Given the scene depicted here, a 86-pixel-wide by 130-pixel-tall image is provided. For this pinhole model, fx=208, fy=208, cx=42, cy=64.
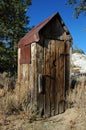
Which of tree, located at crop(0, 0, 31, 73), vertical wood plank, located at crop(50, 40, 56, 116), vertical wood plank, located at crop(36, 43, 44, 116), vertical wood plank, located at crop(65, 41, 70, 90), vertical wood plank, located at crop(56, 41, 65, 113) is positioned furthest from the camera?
tree, located at crop(0, 0, 31, 73)

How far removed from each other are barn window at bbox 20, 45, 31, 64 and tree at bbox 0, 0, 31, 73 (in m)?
6.23

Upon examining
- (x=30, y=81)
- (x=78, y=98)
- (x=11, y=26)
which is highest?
(x=11, y=26)

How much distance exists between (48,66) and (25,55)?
0.92m

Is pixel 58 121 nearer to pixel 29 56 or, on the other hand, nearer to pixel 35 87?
pixel 35 87

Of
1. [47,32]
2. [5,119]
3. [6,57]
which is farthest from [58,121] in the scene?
[6,57]

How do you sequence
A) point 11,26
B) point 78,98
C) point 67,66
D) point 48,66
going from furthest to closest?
point 11,26 → point 67,66 → point 78,98 → point 48,66

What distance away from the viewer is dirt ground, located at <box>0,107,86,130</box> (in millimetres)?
5281

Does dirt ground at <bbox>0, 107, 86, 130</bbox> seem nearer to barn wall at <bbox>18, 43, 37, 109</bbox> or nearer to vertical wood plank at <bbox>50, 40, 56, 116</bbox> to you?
vertical wood plank at <bbox>50, 40, 56, 116</bbox>

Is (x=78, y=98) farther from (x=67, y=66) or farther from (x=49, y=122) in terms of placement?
→ (x=49, y=122)

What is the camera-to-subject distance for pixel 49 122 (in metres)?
5.74

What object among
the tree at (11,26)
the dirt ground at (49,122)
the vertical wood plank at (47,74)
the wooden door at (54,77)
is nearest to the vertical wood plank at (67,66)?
the wooden door at (54,77)

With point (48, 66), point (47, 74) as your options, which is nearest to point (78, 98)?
point (47, 74)

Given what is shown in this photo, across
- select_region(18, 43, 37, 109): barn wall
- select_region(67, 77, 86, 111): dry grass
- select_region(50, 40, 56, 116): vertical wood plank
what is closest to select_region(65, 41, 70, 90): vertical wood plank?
select_region(67, 77, 86, 111): dry grass

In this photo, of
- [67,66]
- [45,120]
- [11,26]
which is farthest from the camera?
[11,26]
